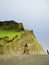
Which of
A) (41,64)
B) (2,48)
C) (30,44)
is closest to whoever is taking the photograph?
(41,64)

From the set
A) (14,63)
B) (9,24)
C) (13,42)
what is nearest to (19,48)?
(13,42)

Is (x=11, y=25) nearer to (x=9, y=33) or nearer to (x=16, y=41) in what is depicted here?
(x=9, y=33)

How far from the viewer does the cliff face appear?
46.9 ft

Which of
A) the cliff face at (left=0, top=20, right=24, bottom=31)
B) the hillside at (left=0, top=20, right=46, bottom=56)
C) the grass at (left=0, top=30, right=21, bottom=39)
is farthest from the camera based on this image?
the cliff face at (left=0, top=20, right=24, bottom=31)

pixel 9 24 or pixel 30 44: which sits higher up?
pixel 9 24

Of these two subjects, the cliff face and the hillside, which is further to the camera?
the cliff face

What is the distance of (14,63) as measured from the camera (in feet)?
35.4

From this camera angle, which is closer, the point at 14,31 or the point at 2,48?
the point at 2,48

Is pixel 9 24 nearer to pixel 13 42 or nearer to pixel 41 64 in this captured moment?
pixel 13 42

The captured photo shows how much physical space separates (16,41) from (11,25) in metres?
0.96

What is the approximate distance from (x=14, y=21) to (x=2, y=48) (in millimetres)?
1552

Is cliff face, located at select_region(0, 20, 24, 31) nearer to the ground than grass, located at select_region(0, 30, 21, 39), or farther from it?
farther from it

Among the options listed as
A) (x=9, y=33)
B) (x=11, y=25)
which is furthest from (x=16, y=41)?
(x=11, y=25)

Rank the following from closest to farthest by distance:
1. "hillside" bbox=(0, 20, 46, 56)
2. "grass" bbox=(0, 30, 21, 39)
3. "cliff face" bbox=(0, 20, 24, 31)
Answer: "hillside" bbox=(0, 20, 46, 56) → "grass" bbox=(0, 30, 21, 39) → "cliff face" bbox=(0, 20, 24, 31)
